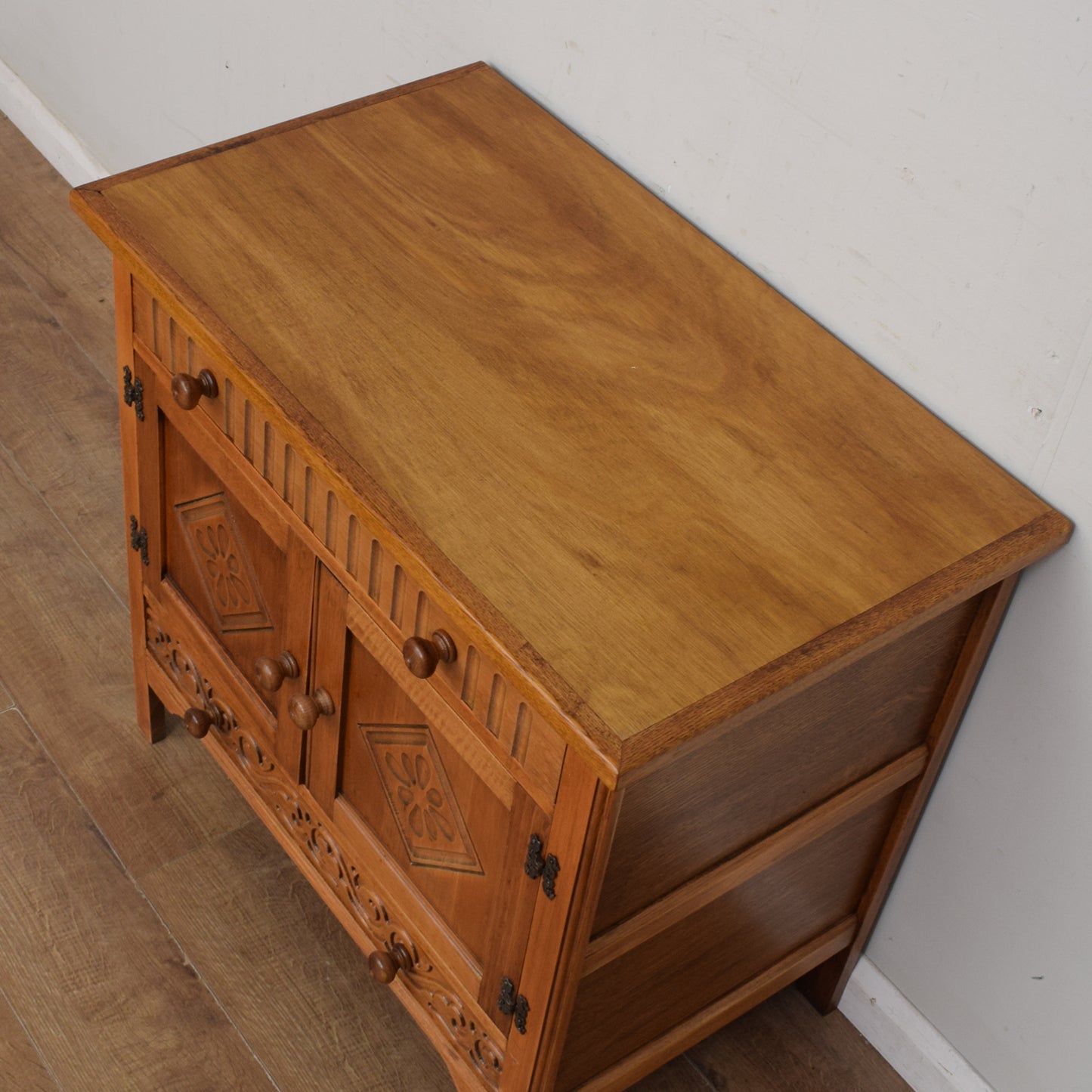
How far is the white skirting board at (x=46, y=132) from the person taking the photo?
2.64m

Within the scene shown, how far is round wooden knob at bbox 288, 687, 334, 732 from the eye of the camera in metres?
1.39

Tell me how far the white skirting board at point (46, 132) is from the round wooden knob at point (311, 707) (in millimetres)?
1521

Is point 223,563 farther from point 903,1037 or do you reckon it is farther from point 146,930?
point 903,1037

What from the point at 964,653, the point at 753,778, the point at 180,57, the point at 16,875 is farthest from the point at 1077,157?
the point at 180,57

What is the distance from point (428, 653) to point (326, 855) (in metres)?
0.49

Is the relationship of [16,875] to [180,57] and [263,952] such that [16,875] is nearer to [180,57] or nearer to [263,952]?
[263,952]

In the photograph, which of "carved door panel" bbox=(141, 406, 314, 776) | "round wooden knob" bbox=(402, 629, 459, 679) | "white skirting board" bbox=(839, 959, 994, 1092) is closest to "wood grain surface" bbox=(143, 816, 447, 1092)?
"carved door panel" bbox=(141, 406, 314, 776)

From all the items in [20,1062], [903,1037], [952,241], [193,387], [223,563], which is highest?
[952,241]

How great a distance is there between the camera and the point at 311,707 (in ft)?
4.57

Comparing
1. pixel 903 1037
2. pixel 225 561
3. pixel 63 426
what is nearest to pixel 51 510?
pixel 63 426

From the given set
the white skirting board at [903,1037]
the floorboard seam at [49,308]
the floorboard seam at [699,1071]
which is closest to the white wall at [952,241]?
the white skirting board at [903,1037]

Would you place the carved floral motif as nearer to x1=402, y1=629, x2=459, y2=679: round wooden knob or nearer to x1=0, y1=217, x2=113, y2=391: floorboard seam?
x1=402, y1=629, x2=459, y2=679: round wooden knob

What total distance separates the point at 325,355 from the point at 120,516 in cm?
104

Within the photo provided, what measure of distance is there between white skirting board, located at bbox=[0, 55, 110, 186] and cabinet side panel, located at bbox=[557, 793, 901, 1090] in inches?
72.7
